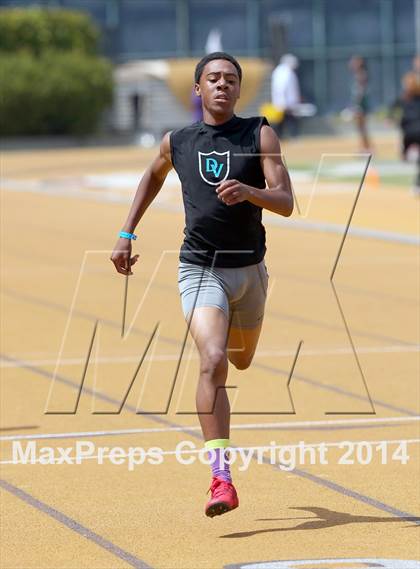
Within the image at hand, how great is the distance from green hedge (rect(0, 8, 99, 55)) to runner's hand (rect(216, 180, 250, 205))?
4326cm

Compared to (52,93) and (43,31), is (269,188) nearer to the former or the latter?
(52,93)

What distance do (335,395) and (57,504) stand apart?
3.09m

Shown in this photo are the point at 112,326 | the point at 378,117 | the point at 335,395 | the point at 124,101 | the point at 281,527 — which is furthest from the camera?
the point at 378,117

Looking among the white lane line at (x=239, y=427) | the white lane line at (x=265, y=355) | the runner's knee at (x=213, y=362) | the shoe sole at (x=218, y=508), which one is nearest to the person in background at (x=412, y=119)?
the white lane line at (x=265, y=355)

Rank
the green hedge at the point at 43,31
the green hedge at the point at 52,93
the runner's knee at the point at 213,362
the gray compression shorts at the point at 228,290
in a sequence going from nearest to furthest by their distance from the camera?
the runner's knee at the point at 213,362, the gray compression shorts at the point at 228,290, the green hedge at the point at 52,93, the green hedge at the point at 43,31

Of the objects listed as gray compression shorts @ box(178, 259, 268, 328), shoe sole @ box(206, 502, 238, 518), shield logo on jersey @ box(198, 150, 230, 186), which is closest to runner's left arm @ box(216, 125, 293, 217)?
shield logo on jersey @ box(198, 150, 230, 186)

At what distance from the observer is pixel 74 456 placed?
867 cm

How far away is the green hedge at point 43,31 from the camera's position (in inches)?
1941

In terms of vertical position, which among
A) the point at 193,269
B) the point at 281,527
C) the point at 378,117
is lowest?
the point at 281,527

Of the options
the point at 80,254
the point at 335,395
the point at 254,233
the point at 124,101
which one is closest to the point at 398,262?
the point at 80,254

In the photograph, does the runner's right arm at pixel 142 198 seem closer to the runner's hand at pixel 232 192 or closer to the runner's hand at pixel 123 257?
the runner's hand at pixel 123 257

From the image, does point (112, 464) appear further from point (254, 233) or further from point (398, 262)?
point (398, 262)

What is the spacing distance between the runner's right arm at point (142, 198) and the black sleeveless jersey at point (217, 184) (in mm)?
146

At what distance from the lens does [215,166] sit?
7230 mm
